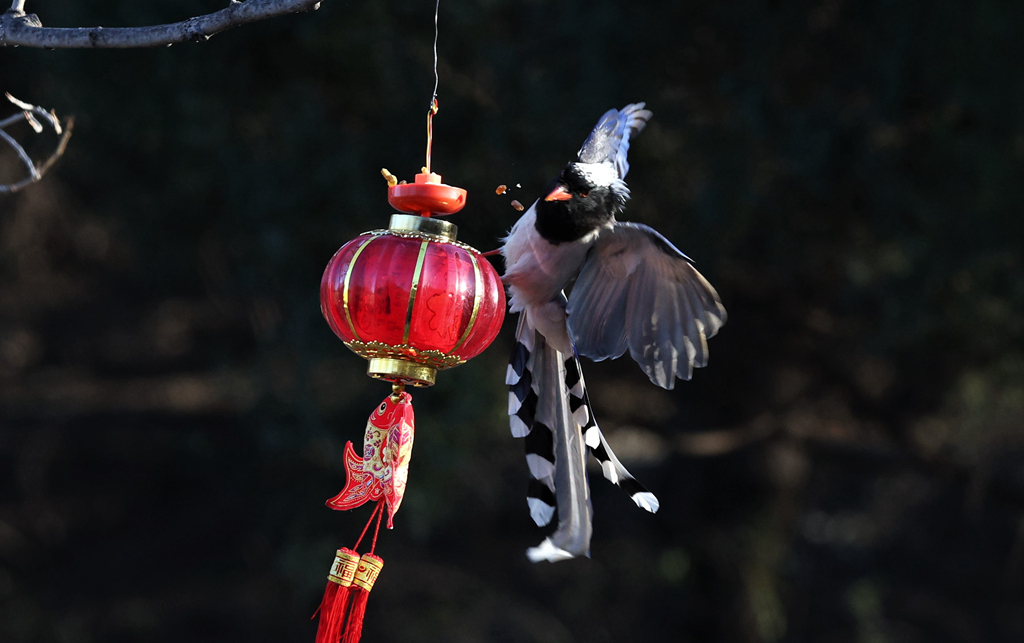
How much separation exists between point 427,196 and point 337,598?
737mm

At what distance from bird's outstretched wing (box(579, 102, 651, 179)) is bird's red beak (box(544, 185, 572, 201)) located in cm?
18

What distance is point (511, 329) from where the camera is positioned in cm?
455

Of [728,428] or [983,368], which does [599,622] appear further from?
[983,368]

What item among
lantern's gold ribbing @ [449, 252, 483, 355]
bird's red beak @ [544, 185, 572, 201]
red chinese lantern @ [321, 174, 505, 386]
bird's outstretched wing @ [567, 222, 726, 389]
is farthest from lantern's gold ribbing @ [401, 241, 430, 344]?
bird's outstretched wing @ [567, 222, 726, 389]

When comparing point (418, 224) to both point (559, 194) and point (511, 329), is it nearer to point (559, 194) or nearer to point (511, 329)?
point (559, 194)

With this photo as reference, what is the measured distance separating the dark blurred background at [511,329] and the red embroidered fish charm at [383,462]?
220cm

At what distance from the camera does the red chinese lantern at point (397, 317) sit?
1.79 m

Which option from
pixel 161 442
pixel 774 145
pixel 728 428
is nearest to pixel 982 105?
pixel 774 145

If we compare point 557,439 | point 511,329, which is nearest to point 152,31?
point 557,439

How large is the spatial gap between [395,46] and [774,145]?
162 centimetres

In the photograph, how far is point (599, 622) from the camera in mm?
6031

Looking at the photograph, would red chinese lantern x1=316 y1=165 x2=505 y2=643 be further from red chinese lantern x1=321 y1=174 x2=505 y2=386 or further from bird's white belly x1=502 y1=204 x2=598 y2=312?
bird's white belly x1=502 y1=204 x2=598 y2=312

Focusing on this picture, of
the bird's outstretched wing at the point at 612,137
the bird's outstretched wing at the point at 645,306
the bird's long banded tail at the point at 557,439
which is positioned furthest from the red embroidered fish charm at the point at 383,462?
the bird's outstretched wing at the point at 612,137

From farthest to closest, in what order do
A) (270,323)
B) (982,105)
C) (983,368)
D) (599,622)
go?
(599,622) < (270,323) < (983,368) < (982,105)
